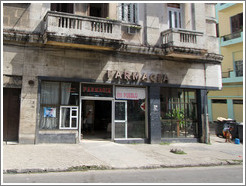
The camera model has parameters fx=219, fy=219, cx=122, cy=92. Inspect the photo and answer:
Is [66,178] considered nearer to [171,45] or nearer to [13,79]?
[13,79]

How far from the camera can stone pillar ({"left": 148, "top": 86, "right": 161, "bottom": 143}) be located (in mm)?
11641

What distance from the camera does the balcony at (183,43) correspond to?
38.1 feet

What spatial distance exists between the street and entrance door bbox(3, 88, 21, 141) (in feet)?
14.9

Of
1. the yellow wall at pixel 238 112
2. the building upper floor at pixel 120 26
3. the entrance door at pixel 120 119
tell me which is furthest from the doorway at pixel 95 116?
the yellow wall at pixel 238 112

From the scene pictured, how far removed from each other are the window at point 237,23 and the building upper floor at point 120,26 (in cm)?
1101

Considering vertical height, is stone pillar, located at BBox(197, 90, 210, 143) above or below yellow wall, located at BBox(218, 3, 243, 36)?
below

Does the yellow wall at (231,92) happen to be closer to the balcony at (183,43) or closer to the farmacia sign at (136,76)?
the balcony at (183,43)

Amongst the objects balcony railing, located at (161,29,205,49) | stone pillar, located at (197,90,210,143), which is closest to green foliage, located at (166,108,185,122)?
stone pillar, located at (197,90,210,143)

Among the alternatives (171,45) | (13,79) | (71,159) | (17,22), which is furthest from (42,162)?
(171,45)

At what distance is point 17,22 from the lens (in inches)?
396

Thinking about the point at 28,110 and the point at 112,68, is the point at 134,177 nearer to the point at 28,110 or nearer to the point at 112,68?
the point at 28,110

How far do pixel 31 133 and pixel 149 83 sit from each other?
249 inches

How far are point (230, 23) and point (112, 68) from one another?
18.3 m

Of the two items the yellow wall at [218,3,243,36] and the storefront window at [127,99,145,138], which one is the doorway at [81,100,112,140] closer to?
the storefront window at [127,99,145,138]
